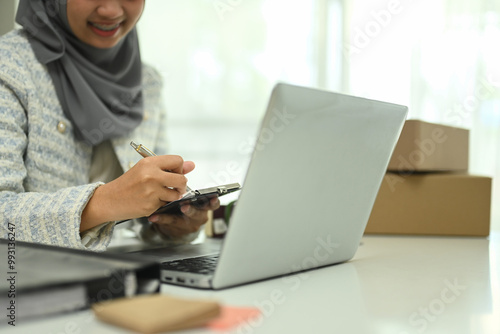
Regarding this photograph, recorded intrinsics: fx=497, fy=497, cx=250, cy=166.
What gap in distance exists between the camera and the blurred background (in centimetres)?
235

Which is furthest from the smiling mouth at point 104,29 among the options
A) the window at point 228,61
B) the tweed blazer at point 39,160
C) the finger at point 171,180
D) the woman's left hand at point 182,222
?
the window at point 228,61

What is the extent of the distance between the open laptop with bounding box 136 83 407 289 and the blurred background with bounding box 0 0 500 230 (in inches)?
67.9

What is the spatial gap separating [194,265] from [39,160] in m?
0.55

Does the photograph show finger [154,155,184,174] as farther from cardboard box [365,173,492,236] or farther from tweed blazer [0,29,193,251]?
cardboard box [365,173,492,236]

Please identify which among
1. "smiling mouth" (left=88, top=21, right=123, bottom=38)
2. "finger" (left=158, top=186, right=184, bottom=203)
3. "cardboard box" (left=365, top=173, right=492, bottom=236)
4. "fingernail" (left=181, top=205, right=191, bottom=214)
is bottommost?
"cardboard box" (left=365, top=173, right=492, bottom=236)

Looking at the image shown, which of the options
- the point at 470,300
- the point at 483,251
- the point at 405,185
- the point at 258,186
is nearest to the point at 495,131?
the point at 405,185

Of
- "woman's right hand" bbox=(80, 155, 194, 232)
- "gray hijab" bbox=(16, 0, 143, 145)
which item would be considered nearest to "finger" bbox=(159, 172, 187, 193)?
"woman's right hand" bbox=(80, 155, 194, 232)

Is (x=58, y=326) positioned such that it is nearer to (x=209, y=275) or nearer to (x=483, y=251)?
(x=209, y=275)

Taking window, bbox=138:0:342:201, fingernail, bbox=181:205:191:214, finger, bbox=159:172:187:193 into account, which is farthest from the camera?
window, bbox=138:0:342:201

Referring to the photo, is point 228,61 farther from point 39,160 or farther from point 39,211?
point 39,211

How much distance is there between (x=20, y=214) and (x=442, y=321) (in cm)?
68

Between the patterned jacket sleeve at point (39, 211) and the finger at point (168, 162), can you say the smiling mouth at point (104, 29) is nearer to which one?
the patterned jacket sleeve at point (39, 211)

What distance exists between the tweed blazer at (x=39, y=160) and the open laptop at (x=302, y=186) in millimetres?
198

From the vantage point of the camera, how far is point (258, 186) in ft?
1.89
